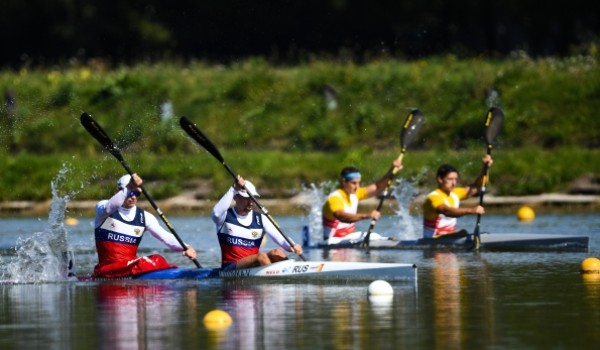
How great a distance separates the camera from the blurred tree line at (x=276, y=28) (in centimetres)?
5409

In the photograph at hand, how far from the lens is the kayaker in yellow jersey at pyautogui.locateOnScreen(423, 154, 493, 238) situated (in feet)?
83.1

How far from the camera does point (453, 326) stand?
15.0m

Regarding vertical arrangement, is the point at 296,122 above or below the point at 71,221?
above

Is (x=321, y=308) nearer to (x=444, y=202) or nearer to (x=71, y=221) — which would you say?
(x=444, y=202)

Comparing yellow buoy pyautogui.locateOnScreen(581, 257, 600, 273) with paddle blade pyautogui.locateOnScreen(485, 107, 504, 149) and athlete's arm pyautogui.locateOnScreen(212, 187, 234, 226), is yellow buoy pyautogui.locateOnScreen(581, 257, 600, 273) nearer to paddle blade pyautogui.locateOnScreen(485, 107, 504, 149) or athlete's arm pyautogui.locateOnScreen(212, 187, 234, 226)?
athlete's arm pyautogui.locateOnScreen(212, 187, 234, 226)

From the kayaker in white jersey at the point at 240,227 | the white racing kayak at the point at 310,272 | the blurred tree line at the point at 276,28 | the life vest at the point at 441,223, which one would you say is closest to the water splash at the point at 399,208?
the life vest at the point at 441,223

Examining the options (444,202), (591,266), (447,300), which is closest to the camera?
(447,300)

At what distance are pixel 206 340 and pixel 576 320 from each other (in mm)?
3795

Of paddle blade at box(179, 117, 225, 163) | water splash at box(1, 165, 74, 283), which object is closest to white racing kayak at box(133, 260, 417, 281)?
water splash at box(1, 165, 74, 283)

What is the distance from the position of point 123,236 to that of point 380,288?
441 cm

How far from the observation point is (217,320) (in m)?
15.3

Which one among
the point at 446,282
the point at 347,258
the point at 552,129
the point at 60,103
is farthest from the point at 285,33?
the point at 446,282

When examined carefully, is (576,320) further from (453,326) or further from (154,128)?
(154,128)

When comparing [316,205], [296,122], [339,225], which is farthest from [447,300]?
[296,122]
